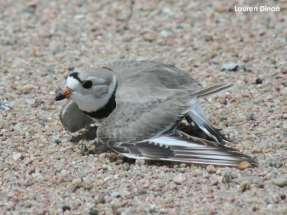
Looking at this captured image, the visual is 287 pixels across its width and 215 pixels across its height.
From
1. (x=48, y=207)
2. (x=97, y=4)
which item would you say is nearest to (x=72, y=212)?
(x=48, y=207)

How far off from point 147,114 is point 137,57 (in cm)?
210

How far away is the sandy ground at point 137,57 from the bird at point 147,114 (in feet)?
0.37

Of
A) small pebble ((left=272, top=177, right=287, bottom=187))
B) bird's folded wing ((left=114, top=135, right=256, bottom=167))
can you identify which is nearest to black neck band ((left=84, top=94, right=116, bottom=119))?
bird's folded wing ((left=114, top=135, right=256, bottom=167))

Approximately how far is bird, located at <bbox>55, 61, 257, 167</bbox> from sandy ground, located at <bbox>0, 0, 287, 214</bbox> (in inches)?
4.5

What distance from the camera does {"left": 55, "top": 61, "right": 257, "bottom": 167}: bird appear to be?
219 inches

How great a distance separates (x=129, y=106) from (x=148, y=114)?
18cm

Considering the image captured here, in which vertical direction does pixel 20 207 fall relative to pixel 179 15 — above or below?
below

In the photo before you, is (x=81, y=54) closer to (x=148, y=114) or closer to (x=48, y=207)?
(x=148, y=114)

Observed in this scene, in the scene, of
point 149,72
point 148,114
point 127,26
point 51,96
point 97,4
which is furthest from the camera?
point 97,4

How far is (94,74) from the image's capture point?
612 centimetres

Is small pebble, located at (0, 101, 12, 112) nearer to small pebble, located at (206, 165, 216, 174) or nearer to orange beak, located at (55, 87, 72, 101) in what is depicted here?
orange beak, located at (55, 87, 72, 101)

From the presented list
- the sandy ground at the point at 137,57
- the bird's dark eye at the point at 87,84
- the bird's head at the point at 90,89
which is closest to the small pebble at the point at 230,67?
the sandy ground at the point at 137,57

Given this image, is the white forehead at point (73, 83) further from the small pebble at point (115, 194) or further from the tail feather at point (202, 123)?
the small pebble at point (115, 194)

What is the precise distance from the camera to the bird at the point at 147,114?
5.55 m
